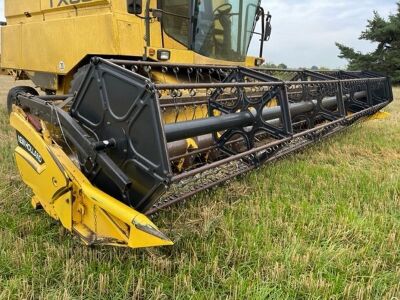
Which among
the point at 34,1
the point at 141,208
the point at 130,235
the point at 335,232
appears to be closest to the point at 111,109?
the point at 141,208

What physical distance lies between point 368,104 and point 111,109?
434 centimetres

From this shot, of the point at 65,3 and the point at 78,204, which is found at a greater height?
the point at 65,3

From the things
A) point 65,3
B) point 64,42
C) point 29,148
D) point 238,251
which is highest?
point 65,3

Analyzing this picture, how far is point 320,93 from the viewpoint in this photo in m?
3.98

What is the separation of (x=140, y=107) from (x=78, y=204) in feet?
1.89

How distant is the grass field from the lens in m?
1.68

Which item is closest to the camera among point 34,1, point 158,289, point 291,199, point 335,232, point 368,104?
point 158,289

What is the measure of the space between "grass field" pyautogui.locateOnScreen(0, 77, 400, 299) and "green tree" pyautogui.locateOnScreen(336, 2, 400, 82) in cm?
1524

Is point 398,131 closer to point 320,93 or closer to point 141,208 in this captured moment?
point 320,93

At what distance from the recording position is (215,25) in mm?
4172

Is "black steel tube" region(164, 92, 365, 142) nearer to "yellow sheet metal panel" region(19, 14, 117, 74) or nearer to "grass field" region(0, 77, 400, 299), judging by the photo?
"grass field" region(0, 77, 400, 299)

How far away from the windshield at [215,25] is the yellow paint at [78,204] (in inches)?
81.6

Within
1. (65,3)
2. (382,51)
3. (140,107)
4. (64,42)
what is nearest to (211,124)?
(140,107)

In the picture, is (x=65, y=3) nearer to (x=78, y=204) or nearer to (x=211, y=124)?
(x=211, y=124)
